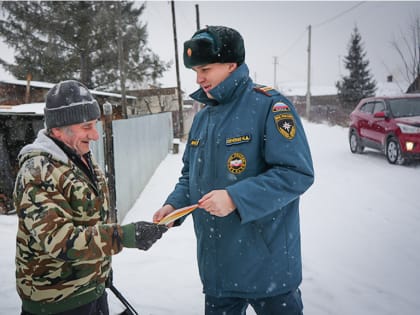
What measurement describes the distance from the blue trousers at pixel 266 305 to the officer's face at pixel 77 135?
108 cm

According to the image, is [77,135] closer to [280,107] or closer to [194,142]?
[194,142]

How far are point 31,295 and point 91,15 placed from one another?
22.6 metres

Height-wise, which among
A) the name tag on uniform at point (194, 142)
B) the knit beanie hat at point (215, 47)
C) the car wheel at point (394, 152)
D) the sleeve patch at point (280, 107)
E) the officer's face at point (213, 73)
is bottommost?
the car wheel at point (394, 152)

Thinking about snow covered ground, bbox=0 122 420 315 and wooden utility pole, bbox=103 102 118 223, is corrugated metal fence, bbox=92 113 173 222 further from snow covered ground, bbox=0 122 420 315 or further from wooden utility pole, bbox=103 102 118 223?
snow covered ground, bbox=0 122 420 315

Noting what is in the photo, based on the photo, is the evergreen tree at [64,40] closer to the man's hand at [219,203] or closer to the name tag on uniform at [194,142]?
the name tag on uniform at [194,142]

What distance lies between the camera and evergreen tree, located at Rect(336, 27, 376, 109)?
36.2 meters

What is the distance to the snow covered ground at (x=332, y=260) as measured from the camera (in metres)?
3.13

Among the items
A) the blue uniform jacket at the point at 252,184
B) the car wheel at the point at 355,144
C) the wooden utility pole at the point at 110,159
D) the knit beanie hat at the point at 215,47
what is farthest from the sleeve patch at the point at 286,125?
the car wheel at the point at 355,144

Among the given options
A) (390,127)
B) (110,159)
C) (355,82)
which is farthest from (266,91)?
(355,82)

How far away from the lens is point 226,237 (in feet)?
5.60

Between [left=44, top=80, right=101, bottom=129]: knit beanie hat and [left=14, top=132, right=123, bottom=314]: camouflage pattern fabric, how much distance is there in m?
0.11

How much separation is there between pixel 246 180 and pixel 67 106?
961mm

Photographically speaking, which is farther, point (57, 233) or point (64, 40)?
point (64, 40)

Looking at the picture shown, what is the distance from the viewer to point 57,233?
4.57 feet
